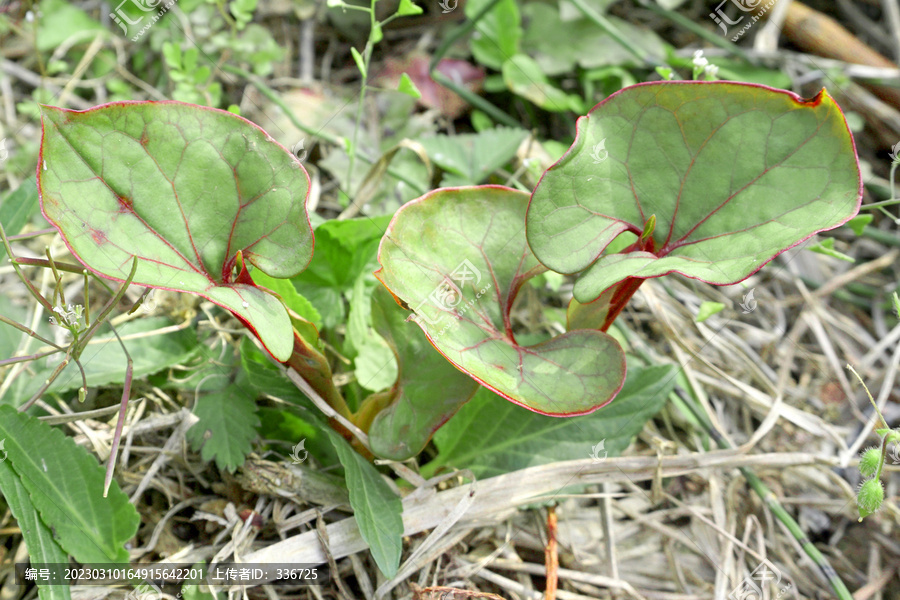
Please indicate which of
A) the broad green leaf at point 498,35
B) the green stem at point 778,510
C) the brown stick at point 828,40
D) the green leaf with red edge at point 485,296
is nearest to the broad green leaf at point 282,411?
the green leaf with red edge at point 485,296

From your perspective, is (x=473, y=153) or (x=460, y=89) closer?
(x=473, y=153)

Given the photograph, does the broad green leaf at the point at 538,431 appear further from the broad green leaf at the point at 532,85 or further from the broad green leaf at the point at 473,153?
the broad green leaf at the point at 532,85

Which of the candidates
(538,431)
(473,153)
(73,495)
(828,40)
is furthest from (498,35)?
Answer: (73,495)

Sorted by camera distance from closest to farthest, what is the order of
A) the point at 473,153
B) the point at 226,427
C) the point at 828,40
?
the point at 226,427 < the point at 473,153 < the point at 828,40

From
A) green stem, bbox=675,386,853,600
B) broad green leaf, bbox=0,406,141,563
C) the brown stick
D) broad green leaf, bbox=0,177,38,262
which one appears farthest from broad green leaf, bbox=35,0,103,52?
the brown stick

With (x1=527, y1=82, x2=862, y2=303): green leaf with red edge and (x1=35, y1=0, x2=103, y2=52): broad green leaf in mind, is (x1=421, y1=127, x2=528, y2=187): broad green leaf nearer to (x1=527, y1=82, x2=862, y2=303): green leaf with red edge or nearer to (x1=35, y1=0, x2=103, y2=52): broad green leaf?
(x1=527, y1=82, x2=862, y2=303): green leaf with red edge

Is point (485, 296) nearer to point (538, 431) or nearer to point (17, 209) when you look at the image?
point (538, 431)

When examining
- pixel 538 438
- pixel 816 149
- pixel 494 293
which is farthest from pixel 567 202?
pixel 538 438

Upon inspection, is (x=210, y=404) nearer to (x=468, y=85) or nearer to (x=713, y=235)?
(x=713, y=235)
